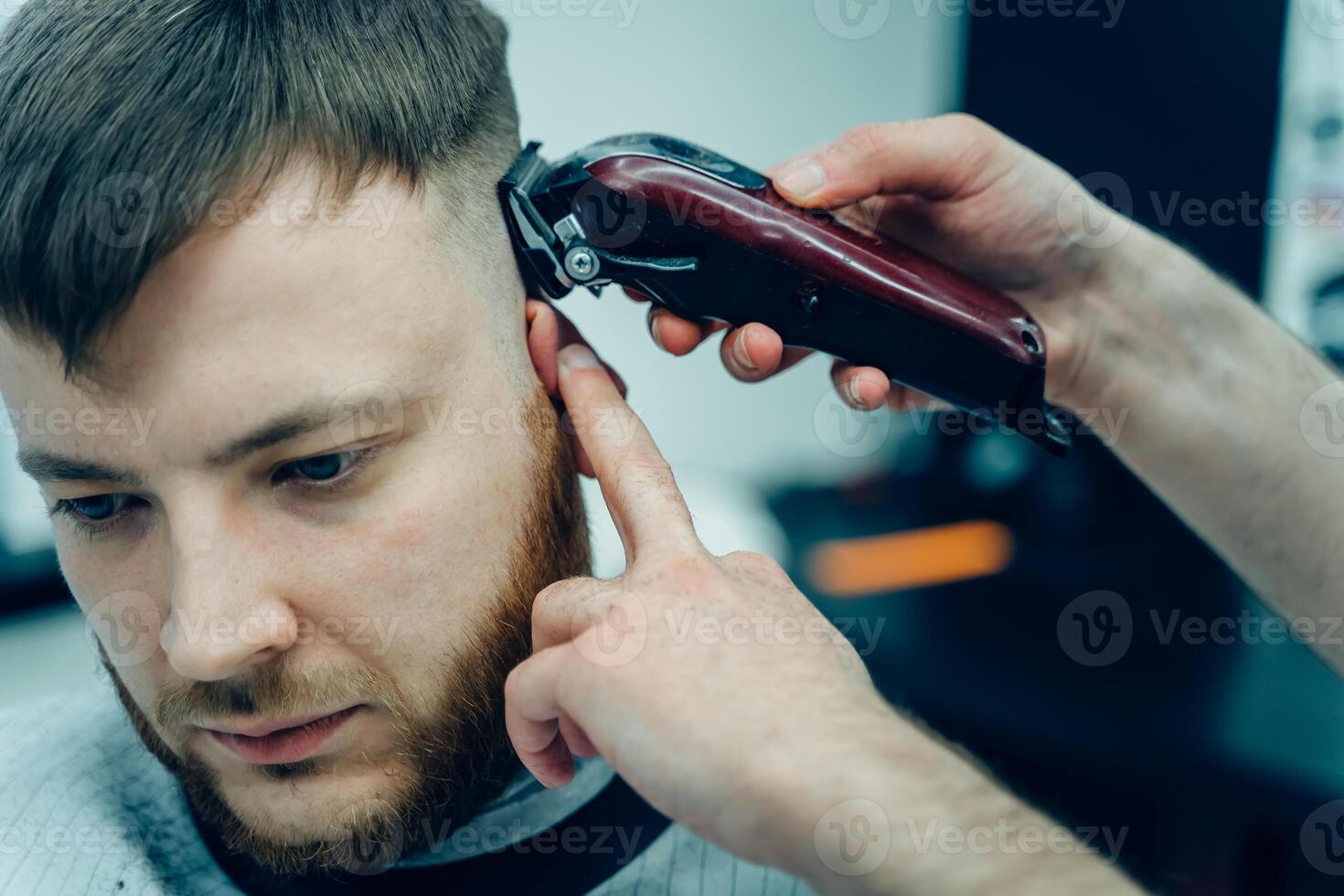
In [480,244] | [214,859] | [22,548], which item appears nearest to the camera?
[480,244]

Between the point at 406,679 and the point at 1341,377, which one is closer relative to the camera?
the point at 406,679

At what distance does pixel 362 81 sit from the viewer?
948 mm

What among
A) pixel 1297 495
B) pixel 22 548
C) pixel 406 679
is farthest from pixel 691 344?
pixel 22 548

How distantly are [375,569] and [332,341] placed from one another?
0.69 feet

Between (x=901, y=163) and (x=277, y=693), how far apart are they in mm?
861

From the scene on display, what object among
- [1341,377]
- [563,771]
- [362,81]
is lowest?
[563,771]

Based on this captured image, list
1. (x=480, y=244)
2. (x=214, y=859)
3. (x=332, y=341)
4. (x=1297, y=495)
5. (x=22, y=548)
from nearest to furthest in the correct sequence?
(x=332, y=341) → (x=480, y=244) → (x=214, y=859) → (x=1297, y=495) → (x=22, y=548)

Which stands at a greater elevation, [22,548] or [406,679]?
[406,679]

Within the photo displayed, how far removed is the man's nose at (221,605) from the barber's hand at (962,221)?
0.46 metres

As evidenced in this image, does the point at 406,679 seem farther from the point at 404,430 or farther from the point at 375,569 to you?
the point at 404,430
